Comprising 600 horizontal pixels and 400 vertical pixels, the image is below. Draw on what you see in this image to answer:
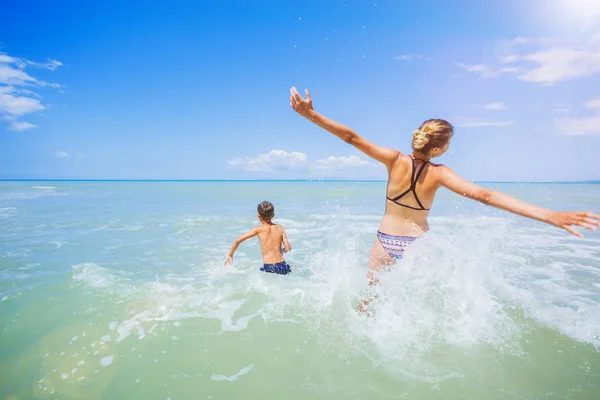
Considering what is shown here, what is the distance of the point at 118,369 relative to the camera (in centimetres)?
333

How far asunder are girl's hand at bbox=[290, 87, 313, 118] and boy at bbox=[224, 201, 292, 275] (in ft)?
10.7

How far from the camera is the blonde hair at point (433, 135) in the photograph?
3.21 meters

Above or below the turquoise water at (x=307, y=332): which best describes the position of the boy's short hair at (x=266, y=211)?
above

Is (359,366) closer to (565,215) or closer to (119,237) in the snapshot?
(565,215)

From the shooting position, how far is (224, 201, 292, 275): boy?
612 cm

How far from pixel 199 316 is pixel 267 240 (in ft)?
7.08

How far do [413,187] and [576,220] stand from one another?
1.33 meters

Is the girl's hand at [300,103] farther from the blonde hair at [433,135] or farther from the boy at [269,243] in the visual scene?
the boy at [269,243]

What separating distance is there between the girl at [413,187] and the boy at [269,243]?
8.35ft

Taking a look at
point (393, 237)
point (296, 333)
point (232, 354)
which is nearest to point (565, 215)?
point (393, 237)

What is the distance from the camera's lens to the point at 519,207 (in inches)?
104

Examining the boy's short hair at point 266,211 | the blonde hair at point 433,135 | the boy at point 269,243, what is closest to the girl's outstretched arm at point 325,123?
the blonde hair at point 433,135

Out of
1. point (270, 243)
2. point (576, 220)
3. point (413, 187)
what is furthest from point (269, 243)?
point (576, 220)

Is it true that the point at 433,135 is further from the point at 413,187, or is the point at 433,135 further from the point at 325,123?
the point at 325,123
